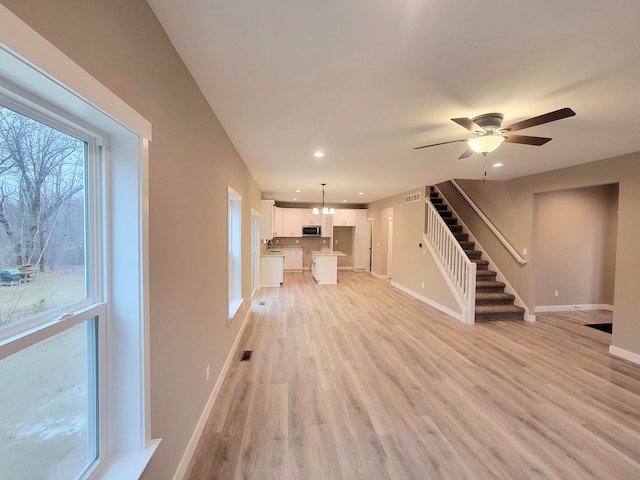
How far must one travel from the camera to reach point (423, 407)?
2.36 metres

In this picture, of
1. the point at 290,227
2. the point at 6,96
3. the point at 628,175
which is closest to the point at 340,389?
the point at 6,96

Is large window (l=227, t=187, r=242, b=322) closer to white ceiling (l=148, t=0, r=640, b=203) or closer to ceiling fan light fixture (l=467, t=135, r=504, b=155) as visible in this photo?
white ceiling (l=148, t=0, r=640, b=203)

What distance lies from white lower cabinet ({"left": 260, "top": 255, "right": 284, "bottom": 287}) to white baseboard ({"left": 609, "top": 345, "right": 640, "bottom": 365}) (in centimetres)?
627

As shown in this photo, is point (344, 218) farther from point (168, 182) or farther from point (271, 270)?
point (168, 182)

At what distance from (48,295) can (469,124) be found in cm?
260

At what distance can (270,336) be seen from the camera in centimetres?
392

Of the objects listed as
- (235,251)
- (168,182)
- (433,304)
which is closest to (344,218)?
(433,304)

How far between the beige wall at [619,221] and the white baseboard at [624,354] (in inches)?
1.4

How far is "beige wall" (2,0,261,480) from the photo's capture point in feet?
2.86

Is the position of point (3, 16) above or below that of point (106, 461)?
above

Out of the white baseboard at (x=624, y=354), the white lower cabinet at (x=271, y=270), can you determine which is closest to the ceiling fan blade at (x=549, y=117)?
the white baseboard at (x=624, y=354)

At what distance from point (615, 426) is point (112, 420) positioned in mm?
3451

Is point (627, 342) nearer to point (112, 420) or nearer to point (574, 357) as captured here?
point (574, 357)

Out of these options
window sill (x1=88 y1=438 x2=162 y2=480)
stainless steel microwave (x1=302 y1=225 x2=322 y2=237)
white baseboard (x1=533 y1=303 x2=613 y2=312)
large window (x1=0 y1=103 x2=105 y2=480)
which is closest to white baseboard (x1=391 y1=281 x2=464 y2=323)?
white baseboard (x1=533 y1=303 x2=613 y2=312)
